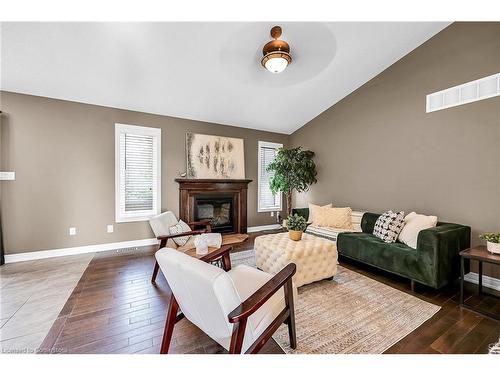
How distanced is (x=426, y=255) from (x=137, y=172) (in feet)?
15.1

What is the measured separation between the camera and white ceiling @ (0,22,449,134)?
2.54 metres

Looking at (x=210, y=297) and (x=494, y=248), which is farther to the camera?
(x=494, y=248)

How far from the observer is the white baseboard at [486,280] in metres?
2.50

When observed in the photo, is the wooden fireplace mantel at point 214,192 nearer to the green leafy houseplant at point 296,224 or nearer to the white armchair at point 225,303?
the green leafy houseplant at point 296,224

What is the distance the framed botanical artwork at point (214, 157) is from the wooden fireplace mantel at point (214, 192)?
18cm

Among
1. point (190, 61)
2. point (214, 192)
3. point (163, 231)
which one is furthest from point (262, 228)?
point (190, 61)

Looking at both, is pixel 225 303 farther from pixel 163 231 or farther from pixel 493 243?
pixel 493 243

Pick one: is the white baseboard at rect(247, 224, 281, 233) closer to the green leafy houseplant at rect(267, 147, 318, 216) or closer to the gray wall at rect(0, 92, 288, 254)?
the green leafy houseplant at rect(267, 147, 318, 216)

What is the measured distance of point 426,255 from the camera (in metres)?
2.32

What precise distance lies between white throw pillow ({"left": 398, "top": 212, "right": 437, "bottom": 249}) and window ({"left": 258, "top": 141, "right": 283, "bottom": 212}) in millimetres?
3172

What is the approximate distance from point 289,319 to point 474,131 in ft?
10.9

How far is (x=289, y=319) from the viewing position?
1.50m
